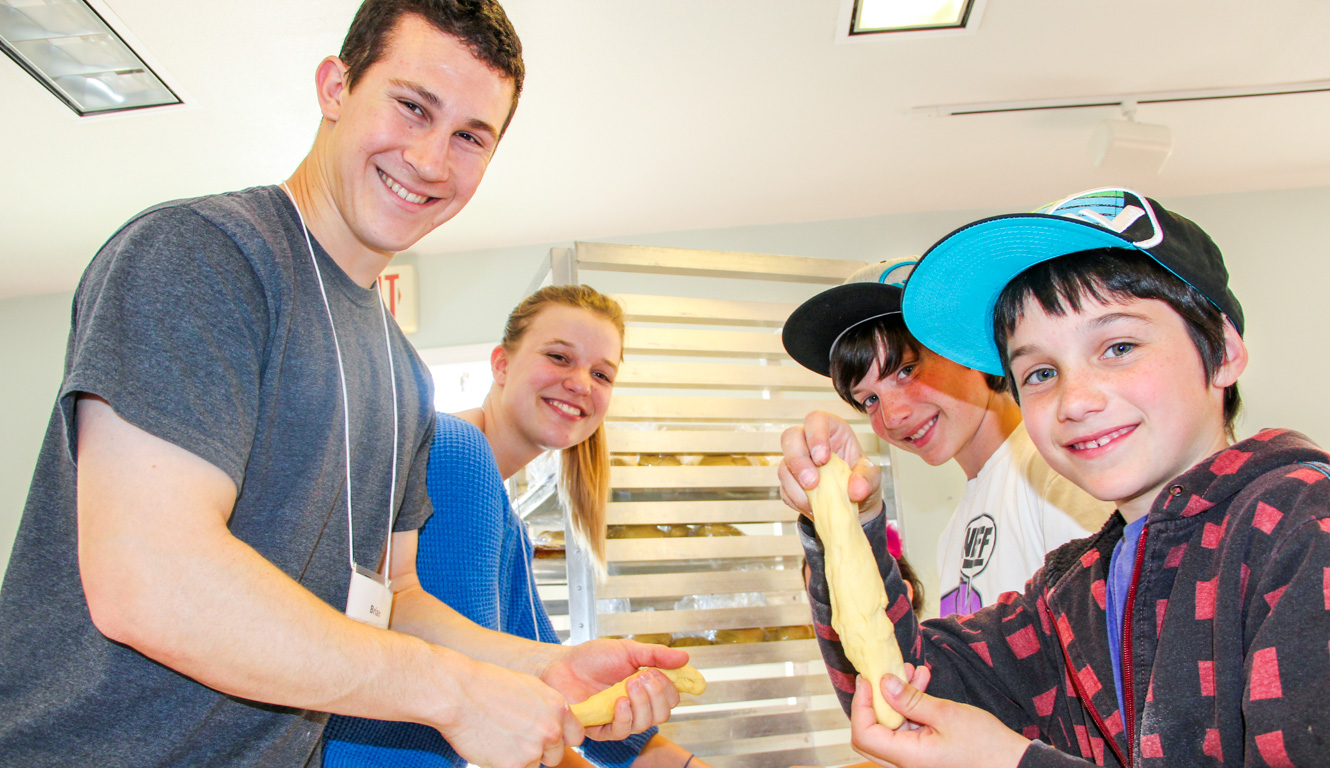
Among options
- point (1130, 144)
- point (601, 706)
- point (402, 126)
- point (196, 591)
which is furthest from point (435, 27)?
point (1130, 144)

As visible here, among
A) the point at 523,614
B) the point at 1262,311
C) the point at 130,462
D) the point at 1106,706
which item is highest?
the point at 1262,311

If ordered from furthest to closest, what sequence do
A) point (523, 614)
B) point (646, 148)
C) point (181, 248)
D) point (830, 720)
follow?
1. point (646, 148)
2. point (830, 720)
3. point (523, 614)
4. point (181, 248)

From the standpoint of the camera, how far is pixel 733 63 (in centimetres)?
330

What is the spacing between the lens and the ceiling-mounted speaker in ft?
11.5

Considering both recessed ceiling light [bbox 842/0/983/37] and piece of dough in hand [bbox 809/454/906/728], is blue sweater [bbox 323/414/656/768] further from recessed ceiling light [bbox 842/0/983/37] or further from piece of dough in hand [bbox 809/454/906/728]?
recessed ceiling light [bbox 842/0/983/37]

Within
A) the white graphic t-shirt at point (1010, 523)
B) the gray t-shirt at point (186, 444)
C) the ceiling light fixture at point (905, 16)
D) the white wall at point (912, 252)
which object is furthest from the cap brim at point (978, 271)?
the white wall at point (912, 252)

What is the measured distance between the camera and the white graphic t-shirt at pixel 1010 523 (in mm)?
1694

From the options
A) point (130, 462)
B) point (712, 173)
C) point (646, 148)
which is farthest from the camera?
point (712, 173)

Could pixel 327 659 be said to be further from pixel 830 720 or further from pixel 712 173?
pixel 712 173

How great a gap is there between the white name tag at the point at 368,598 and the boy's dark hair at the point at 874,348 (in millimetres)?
1283

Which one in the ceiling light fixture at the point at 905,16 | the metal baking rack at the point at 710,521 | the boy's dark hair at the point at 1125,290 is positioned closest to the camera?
the boy's dark hair at the point at 1125,290

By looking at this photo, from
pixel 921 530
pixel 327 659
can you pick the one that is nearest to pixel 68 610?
pixel 327 659

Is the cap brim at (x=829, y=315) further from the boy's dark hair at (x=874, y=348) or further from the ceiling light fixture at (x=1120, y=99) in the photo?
the ceiling light fixture at (x=1120, y=99)

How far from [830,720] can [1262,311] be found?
3.52 metres
